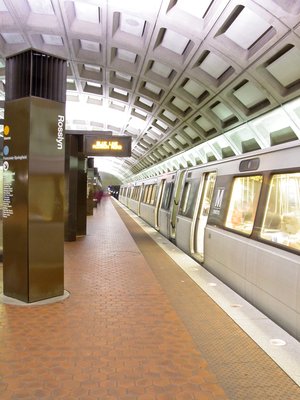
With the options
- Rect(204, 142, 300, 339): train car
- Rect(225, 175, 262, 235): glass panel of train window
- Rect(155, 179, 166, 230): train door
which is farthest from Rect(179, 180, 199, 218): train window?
Rect(155, 179, 166, 230): train door

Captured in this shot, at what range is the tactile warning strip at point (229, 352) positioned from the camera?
2.93 metres

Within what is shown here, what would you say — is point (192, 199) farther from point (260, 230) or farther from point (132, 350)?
point (132, 350)

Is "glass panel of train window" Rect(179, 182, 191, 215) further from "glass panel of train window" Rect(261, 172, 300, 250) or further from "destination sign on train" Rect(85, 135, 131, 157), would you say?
"glass panel of train window" Rect(261, 172, 300, 250)

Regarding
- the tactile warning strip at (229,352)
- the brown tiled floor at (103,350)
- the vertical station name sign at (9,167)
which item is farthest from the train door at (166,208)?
the vertical station name sign at (9,167)

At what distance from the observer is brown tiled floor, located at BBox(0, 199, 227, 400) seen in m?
2.86

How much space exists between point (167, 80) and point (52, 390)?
48.5 ft

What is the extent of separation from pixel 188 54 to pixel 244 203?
26.3 ft

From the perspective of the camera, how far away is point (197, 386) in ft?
9.65

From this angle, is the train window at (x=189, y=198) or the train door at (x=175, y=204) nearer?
the train window at (x=189, y=198)

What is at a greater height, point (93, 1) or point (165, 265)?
point (93, 1)

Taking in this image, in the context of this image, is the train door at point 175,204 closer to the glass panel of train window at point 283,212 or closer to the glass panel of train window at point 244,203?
the glass panel of train window at point 244,203

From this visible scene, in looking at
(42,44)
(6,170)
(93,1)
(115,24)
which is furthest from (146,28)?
(6,170)

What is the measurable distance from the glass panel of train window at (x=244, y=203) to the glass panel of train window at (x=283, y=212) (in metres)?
0.40

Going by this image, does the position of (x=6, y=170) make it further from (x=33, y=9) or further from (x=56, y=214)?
(x=33, y=9)
